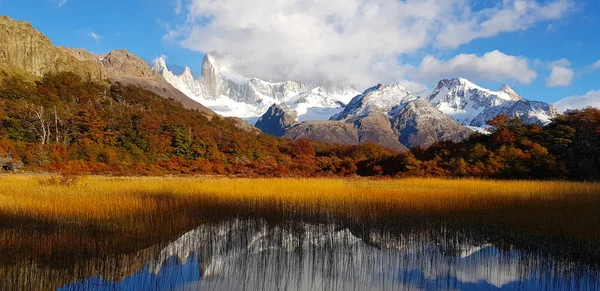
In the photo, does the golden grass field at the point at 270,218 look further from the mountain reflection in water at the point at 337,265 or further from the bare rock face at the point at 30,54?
the bare rock face at the point at 30,54

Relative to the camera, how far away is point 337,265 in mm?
5844

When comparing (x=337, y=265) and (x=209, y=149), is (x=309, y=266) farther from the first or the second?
(x=209, y=149)

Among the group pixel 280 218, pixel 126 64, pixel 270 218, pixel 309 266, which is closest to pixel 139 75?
pixel 126 64

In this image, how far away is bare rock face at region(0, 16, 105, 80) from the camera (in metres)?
60.7

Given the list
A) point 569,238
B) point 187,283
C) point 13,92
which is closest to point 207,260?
point 187,283

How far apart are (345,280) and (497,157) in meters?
26.6

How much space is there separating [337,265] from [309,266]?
18.7 inches

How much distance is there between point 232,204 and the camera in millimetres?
11070

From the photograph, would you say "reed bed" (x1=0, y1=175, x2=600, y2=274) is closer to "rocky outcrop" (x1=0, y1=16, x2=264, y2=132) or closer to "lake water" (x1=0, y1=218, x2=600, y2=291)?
"lake water" (x1=0, y1=218, x2=600, y2=291)

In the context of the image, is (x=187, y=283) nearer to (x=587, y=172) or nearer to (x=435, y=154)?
(x=587, y=172)

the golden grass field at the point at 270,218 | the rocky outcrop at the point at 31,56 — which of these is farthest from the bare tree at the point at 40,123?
the golden grass field at the point at 270,218

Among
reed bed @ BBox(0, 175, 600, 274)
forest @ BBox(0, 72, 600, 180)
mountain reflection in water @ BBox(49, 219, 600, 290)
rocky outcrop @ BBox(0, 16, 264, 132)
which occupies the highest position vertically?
rocky outcrop @ BBox(0, 16, 264, 132)

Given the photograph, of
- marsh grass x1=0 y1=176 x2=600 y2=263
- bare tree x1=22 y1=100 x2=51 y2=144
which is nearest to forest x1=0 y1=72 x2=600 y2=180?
bare tree x1=22 y1=100 x2=51 y2=144

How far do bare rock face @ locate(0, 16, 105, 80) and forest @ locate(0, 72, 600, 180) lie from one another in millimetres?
9938
